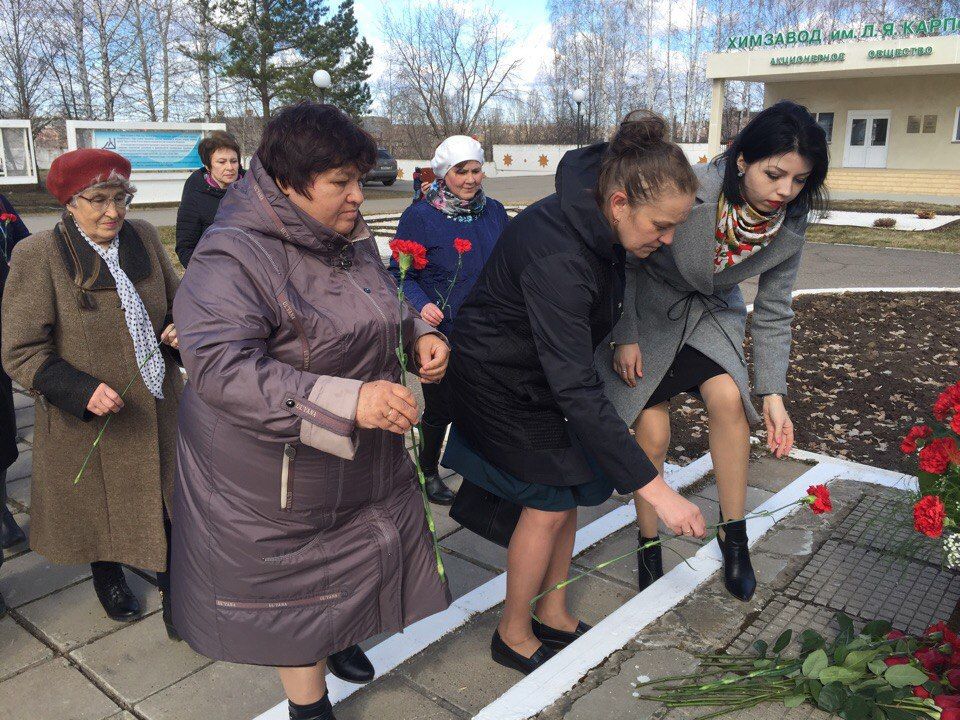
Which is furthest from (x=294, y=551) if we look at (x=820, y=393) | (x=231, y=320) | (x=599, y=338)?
(x=820, y=393)

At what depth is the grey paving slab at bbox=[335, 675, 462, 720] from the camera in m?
2.54

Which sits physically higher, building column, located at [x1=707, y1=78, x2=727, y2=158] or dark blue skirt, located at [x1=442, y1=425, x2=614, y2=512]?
building column, located at [x1=707, y1=78, x2=727, y2=158]

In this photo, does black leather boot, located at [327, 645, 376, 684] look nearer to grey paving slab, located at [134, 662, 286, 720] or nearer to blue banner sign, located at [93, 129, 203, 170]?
grey paving slab, located at [134, 662, 286, 720]

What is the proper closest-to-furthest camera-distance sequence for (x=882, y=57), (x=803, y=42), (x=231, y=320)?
(x=231, y=320) < (x=882, y=57) < (x=803, y=42)

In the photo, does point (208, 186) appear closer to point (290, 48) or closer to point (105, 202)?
point (105, 202)

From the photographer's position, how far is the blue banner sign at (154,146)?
2206 cm

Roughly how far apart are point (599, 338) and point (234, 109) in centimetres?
4259

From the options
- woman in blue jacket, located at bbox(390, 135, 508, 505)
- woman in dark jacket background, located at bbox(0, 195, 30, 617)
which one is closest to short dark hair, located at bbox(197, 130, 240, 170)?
woman in dark jacket background, located at bbox(0, 195, 30, 617)

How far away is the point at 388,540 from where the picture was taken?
7.16 feet

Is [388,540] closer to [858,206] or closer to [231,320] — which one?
[231,320]

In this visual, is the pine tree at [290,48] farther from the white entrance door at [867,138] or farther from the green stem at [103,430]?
the green stem at [103,430]

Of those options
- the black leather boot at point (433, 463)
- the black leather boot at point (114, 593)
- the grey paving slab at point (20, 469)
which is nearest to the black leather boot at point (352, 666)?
the black leather boot at point (114, 593)

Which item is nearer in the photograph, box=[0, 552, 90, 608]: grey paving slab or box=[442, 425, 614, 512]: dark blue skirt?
box=[442, 425, 614, 512]: dark blue skirt

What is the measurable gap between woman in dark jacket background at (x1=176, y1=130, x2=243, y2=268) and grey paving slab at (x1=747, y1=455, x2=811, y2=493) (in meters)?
3.48
